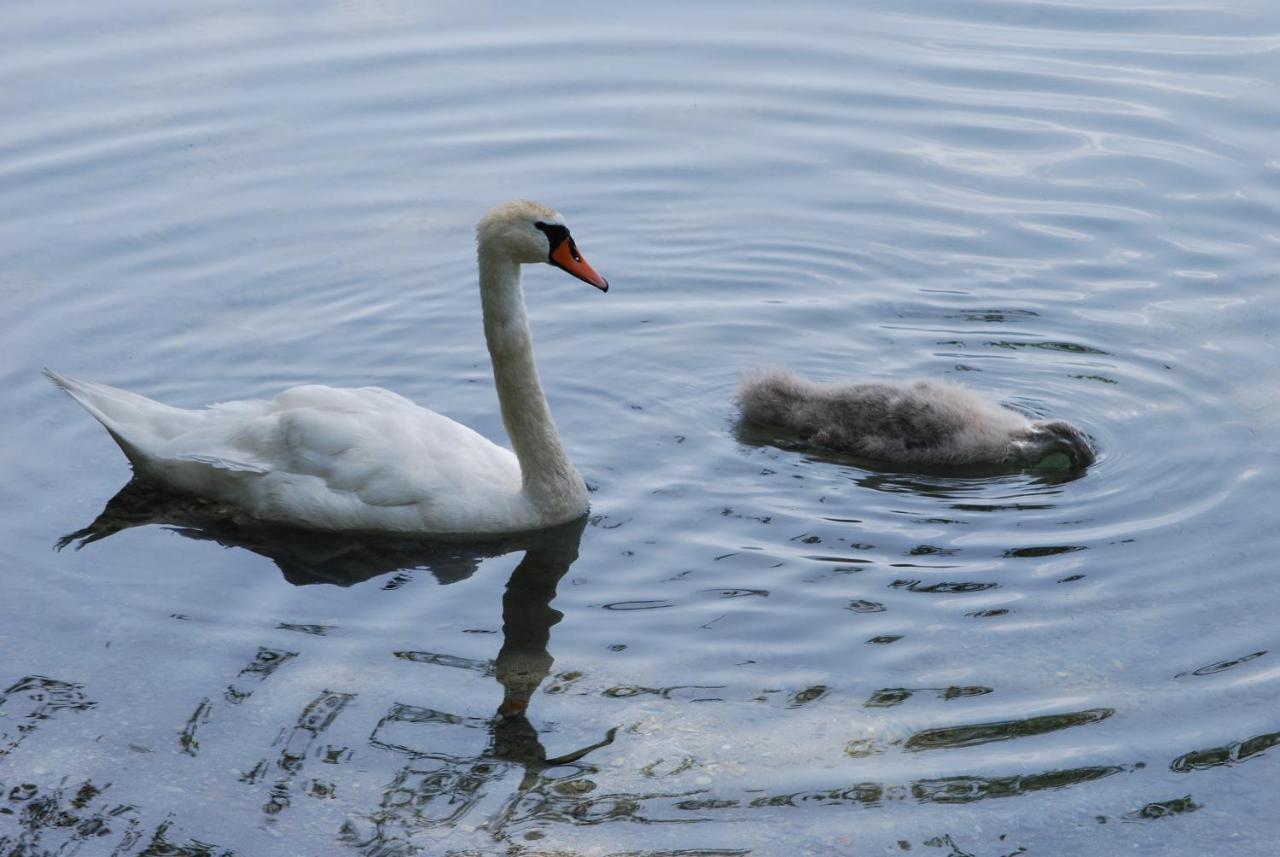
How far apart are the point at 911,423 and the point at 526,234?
6.86 ft

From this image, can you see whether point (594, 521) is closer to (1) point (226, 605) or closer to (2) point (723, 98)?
(1) point (226, 605)

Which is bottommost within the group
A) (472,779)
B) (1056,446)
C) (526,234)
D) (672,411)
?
(472,779)

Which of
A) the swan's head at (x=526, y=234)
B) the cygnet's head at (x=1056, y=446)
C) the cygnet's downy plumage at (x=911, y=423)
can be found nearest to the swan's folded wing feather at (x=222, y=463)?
the swan's head at (x=526, y=234)

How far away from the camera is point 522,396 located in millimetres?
8023

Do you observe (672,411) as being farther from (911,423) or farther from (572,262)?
(572,262)

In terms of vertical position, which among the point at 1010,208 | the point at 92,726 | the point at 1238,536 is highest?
the point at 1010,208

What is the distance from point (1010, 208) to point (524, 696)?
5.98m

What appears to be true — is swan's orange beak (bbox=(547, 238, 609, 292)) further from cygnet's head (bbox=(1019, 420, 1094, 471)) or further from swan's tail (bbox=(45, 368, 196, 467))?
cygnet's head (bbox=(1019, 420, 1094, 471))

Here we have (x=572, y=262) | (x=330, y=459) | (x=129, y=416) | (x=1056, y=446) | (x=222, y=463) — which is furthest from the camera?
(x=129, y=416)

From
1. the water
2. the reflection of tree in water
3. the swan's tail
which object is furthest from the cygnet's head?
the swan's tail

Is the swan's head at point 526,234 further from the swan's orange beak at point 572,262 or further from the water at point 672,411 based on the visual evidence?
the water at point 672,411

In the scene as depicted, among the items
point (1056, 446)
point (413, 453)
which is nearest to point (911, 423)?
point (1056, 446)

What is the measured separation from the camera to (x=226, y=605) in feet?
23.8

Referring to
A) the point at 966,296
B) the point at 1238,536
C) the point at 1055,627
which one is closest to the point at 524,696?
the point at 1055,627
